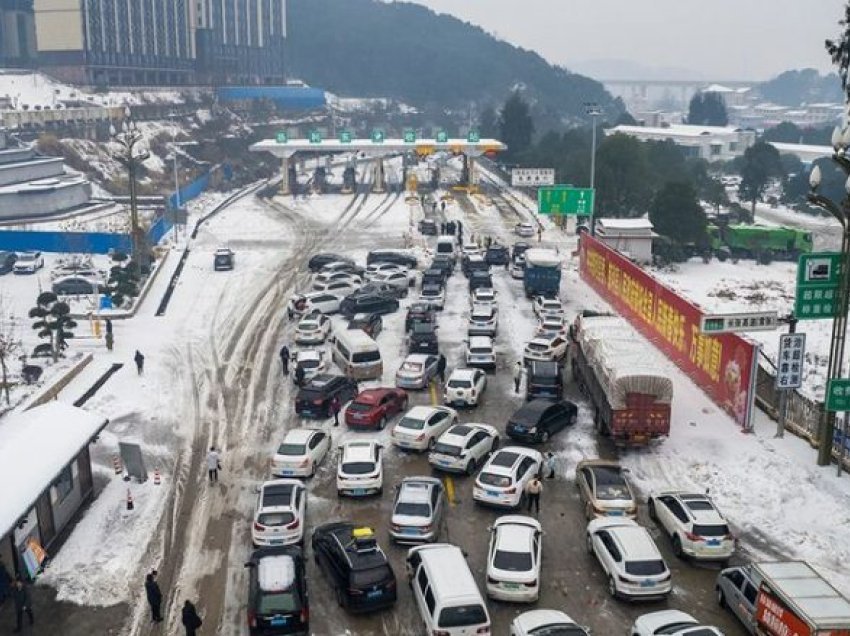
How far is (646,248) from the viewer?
5588cm

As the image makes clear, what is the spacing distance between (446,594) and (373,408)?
1188cm

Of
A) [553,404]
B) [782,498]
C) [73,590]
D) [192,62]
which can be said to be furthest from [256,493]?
[192,62]

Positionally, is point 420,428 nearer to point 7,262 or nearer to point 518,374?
point 518,374

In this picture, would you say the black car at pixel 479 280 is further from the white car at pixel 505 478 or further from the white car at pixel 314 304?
the white car at pixel 505 478

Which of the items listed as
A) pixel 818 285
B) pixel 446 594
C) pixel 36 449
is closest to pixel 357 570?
pixel 446 594

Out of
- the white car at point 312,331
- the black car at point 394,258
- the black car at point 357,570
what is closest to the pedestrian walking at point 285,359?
the white car at point 312,331

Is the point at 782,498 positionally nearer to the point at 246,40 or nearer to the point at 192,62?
the point at 192,62

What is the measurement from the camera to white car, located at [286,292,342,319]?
41188 mm

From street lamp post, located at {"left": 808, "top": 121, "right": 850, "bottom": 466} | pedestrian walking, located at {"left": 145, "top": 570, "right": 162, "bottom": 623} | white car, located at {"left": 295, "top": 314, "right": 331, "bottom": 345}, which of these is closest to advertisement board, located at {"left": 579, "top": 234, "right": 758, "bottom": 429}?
street lamp post, located at {"left": 808, "top": 121, "right": 850, "bottom": 466}

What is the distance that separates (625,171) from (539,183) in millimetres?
12160

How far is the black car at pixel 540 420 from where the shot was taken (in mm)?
26391

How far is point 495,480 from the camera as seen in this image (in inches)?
879

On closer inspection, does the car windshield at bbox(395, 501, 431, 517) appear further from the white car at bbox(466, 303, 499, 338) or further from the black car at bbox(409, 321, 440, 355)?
the white car at bbox(466, 303, 499, 338)

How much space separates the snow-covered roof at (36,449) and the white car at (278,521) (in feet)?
16.1
